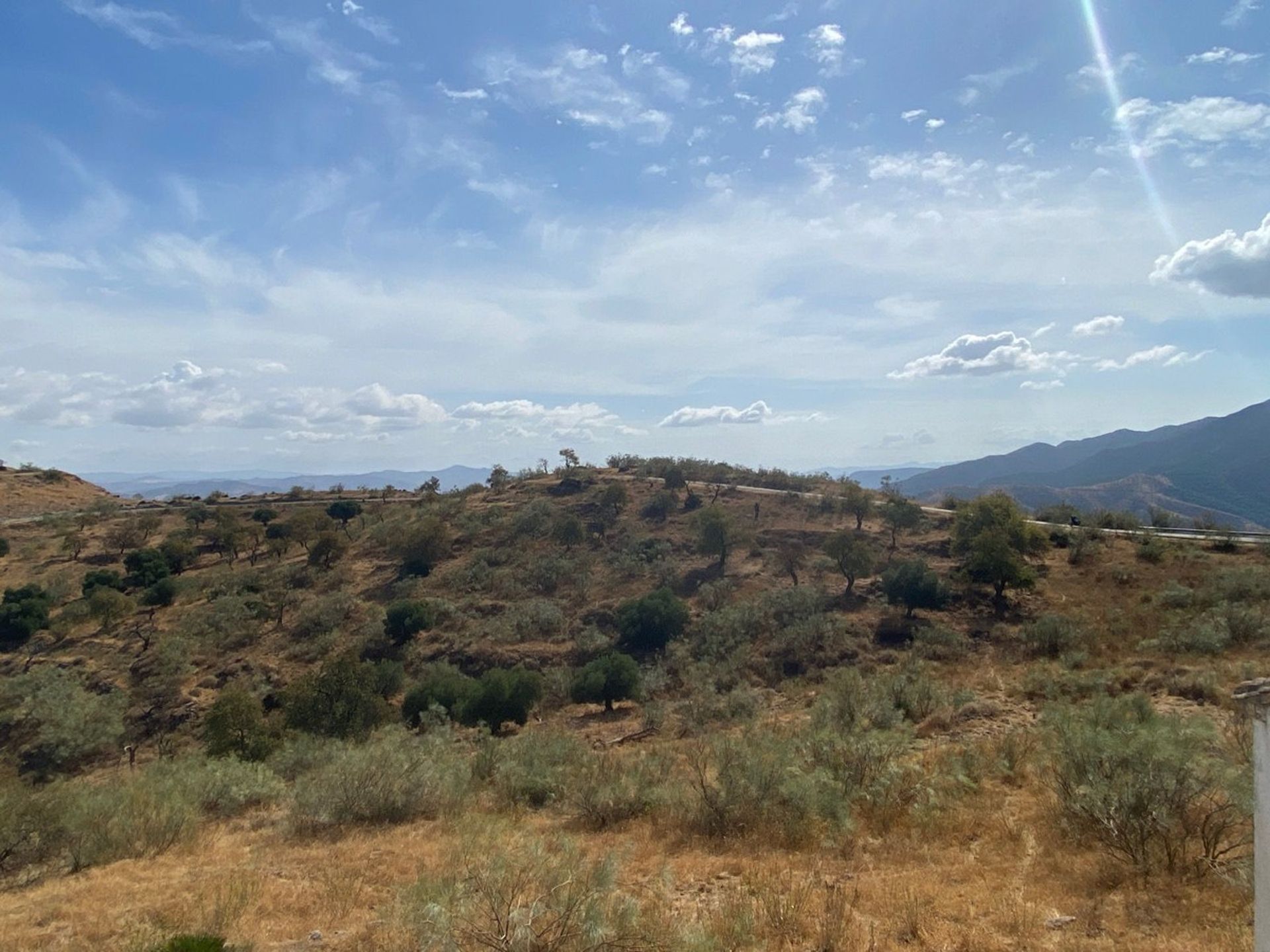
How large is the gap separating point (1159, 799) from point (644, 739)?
1141cm

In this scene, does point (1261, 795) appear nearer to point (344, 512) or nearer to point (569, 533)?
point (569, 533)

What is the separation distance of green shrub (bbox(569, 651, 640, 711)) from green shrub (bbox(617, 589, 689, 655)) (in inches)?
162

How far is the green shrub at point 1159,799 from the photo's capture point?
6.10 metres

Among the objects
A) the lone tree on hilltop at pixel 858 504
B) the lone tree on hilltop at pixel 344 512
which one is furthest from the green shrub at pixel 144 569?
the lone tree on hilltop at pixel 858 504

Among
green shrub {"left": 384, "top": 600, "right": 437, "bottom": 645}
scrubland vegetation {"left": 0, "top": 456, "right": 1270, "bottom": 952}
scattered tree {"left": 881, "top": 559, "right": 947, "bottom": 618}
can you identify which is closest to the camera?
scrubland vegetation {"left": 0, "top": 456, "right": 1270, "bottom": 952}

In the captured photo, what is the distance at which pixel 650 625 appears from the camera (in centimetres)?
2564

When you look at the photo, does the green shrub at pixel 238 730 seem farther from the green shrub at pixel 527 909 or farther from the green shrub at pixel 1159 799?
the green shrub at pixel 1159 799

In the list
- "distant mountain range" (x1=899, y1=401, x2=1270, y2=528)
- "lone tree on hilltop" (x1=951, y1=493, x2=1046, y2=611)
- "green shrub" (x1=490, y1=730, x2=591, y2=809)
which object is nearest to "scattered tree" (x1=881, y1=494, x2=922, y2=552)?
"lone tree on hilltop" (x1=951, y1=493, x2=1046, y2=611)

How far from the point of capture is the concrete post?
346 cm

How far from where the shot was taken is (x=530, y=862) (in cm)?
584

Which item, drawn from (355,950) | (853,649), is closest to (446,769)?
(355,950)

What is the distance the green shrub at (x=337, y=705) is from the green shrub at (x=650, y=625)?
9.58 m

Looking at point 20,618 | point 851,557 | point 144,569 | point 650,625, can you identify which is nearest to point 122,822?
point 650,625

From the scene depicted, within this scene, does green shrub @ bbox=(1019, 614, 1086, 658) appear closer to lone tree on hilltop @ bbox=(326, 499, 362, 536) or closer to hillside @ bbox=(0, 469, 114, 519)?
lone tree on hilltop @ bbox=(326, 499, 362, 536)
